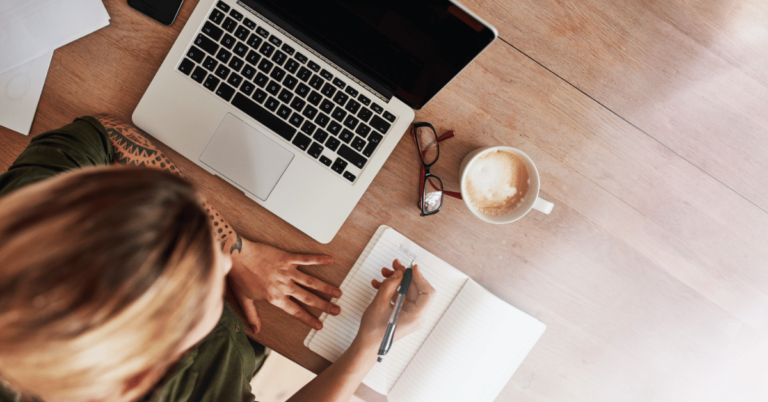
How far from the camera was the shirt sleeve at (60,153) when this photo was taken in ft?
2.17

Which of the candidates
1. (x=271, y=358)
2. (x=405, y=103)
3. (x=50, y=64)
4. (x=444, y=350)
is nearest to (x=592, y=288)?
(x=444, y=350)

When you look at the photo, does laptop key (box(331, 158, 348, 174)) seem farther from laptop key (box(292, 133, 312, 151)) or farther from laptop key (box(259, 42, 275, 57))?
laptop key (box(259, 42, 275, 57))

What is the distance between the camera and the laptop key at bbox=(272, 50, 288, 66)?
77 centimetres

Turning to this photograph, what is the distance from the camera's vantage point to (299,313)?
0.83 m

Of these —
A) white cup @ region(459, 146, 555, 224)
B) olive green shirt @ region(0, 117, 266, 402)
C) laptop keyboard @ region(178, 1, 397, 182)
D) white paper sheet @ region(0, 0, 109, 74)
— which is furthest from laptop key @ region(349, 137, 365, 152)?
white paper sheet @ region(0, 0, 109, 74)

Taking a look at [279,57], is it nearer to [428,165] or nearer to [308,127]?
[308,127]

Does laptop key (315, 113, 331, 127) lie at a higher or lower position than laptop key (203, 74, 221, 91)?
higher

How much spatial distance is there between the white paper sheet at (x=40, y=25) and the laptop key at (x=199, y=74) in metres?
0.22

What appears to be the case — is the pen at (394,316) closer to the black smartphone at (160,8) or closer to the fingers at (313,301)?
the fingers at (313,301)

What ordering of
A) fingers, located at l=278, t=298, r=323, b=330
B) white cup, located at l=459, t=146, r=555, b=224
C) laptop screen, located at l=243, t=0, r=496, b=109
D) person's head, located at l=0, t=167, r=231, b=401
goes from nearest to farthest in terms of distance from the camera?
1. person's head, located at l=0, t=167, r=231, b=401
2. laptop screen, located at l=243, t=0, r=496, b=109
3. white cup, located at l=459, t=146, r=555, b=224
4. fingers, located at l=278, t=298, r=323, b=330

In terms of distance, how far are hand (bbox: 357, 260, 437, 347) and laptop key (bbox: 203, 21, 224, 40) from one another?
1.86 feet

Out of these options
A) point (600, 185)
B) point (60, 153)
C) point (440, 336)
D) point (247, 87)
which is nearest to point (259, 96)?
point (247, 87)

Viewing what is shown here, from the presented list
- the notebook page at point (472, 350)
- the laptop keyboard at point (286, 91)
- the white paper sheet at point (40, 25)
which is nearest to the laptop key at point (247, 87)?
the laptop keyboard at point (286, 91)

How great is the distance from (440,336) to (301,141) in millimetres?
492
